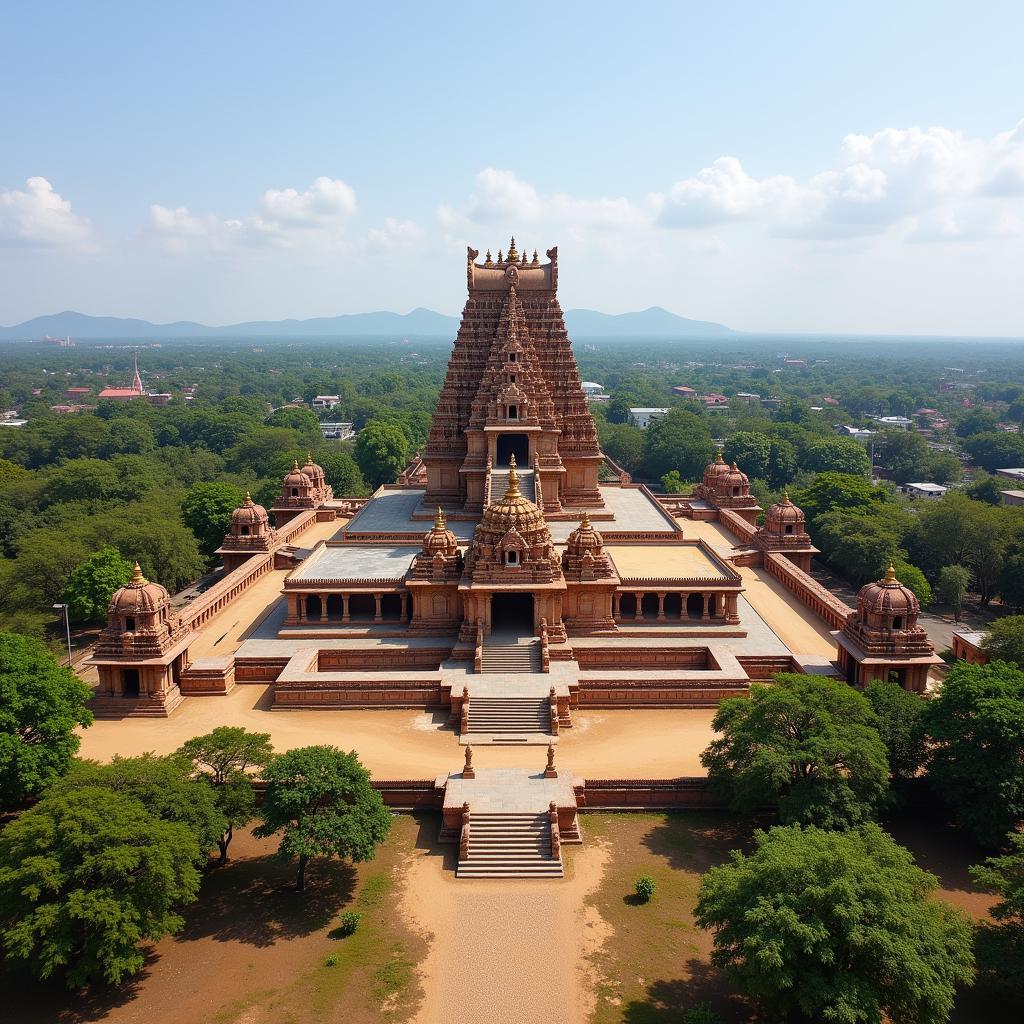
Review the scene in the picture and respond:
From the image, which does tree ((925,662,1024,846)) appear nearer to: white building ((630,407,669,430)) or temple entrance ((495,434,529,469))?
temple entrance ((495,434,529,469))

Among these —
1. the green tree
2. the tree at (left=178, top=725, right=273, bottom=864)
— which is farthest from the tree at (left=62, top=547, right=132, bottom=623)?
the green tree

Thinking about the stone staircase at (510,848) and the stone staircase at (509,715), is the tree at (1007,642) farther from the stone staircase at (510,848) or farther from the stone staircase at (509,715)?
the stone staircase at (510,848)

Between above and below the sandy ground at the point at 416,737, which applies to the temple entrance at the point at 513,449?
above

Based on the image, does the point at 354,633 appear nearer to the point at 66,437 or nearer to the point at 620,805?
the point at 620,805

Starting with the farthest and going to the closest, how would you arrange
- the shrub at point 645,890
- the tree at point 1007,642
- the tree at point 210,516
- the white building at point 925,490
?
the white building at point 925,490 < the tree at point 210,516 < the tree at point 1007,642 < the shrub at point 645,890

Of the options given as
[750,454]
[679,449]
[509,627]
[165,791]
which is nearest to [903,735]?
[509,627]

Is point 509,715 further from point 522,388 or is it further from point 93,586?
point 93,586

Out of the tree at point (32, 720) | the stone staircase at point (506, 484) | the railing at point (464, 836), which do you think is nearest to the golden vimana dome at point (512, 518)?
the stone staircase at point (506, 484)
